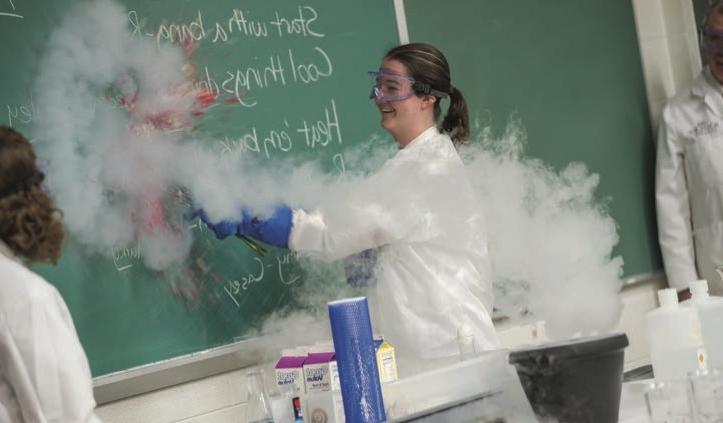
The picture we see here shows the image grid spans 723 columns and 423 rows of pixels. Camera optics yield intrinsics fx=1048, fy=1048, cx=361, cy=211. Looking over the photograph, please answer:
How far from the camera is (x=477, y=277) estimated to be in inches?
115

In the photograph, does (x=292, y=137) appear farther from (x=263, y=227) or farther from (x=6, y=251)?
(x=6, y=251)

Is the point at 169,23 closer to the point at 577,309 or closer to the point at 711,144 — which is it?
the point at 577,309

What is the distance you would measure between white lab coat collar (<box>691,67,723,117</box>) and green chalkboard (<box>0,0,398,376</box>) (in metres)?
1.36

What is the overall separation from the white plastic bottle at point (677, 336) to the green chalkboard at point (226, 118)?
45.8 inches

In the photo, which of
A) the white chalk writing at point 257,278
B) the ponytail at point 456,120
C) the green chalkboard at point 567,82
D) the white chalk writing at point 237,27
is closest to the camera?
the white chalk writing at point 237,27

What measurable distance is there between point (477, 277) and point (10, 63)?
1355 mm

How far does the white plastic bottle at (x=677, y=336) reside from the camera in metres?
2.33

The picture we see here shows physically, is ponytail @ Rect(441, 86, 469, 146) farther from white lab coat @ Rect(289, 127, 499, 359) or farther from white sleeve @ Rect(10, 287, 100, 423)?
white sleeve @ Rect(10, 287, 100, 423)

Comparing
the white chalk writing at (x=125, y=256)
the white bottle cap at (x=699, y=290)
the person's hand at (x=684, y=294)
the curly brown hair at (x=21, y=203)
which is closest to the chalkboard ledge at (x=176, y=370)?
the white chalk writing at (x=125, y=256)

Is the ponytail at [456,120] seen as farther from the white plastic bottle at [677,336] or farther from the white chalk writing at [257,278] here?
the white plastic bottle at [677,336]

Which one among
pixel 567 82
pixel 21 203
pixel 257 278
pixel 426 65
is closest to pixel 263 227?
pixel 257 278

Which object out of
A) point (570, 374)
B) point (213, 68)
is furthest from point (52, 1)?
point (570, 374)

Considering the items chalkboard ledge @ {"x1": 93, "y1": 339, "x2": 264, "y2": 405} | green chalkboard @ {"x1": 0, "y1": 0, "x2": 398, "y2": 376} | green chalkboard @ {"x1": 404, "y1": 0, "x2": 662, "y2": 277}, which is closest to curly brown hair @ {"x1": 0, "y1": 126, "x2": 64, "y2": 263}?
green chalkboard @ {"x1": 0, "y1": 0, "x2": 398, "y2": 376}

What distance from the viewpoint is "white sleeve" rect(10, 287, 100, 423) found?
1.93 m
